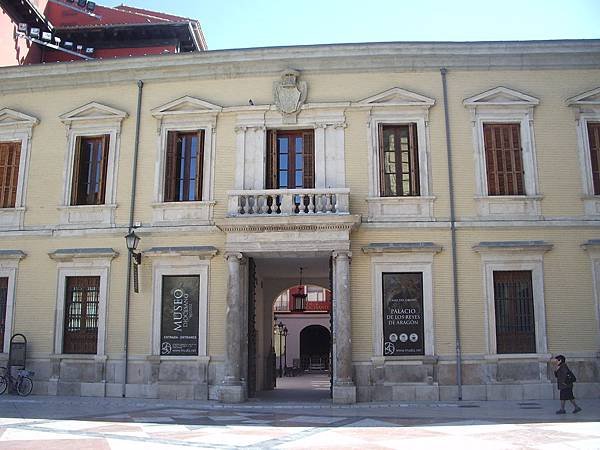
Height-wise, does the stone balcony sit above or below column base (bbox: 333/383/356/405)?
above

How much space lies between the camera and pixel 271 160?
18.2 m

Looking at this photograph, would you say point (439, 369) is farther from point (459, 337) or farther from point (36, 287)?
point (36, 287)

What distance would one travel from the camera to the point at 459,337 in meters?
16.9

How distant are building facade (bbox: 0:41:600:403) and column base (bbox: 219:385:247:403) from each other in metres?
0.06

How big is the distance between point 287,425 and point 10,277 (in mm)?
10495

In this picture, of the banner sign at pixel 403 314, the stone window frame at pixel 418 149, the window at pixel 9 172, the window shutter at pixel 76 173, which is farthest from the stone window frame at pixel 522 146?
the window at pixel 9 172

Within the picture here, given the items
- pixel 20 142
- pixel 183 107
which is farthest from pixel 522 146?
pixel 20 142

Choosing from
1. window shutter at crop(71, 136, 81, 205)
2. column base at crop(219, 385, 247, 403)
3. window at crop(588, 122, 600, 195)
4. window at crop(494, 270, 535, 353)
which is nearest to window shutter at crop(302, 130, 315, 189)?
window at crop(494, 270, 535, 353)

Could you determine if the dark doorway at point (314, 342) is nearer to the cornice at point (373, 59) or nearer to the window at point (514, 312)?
the window at point (514, 312)

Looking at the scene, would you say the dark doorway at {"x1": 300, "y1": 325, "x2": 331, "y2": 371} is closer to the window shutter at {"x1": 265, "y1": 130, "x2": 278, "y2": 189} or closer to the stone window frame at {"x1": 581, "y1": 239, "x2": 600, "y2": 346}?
the window shutter at {"x1": 265, "y1": 130, "x2": 278, "y2": 189}

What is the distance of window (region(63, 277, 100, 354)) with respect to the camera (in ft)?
59.2

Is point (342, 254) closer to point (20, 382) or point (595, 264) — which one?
point (595, 264)

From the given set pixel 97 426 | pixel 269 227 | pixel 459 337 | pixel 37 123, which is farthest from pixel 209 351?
pixel 37 123

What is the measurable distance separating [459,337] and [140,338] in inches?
339
